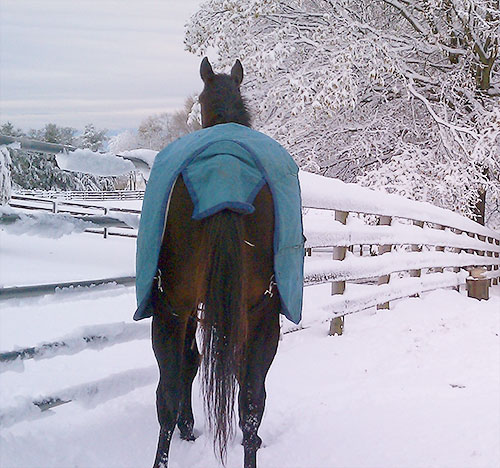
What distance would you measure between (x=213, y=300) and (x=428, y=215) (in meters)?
5.21

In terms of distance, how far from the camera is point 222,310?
1.97 m

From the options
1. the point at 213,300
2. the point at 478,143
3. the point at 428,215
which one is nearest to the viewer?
the point at 213,300

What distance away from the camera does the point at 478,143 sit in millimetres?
9500

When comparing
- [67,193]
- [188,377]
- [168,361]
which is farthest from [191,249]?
[67,193]

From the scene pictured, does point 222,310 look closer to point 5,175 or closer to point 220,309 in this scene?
point 220,309

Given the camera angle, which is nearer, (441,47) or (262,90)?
(441,47)

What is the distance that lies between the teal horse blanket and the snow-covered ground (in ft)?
2.24

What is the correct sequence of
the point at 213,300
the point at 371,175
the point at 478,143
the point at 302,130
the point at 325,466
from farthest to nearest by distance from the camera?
the point at 302,130 < the point at 371,175 < the point at 478,143 < the point at 325,466 < the point at 213,300

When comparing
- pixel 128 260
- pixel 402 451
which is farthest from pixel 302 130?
pixel 402 451

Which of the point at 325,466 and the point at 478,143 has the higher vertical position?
the point at 478,143

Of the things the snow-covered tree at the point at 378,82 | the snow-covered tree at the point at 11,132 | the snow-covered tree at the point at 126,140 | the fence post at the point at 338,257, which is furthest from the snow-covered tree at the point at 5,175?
the snow-covered tree at the point at 126,140

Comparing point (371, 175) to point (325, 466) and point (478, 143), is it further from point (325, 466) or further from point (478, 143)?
point (325, 466)

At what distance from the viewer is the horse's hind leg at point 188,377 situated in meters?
2.33

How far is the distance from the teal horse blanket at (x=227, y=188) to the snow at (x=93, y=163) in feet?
2.11
